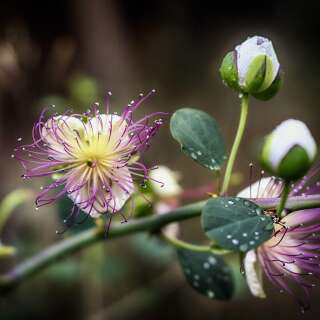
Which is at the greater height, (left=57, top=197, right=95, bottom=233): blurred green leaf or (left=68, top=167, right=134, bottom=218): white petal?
(left=68, top=167, right=134, bottom=218): white petal

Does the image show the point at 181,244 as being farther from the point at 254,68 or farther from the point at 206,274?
A: the point at 254,68

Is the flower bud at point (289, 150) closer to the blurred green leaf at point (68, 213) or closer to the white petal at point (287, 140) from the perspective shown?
the white petal at point (287, 140)

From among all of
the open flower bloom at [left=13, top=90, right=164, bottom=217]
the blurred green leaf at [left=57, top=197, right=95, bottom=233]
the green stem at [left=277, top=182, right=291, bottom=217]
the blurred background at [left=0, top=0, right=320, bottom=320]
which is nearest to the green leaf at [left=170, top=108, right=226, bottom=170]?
the open flower bloom at [left=13, top=90, right=164, bottom=217]

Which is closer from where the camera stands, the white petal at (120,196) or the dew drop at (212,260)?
the white petal at (120,196)

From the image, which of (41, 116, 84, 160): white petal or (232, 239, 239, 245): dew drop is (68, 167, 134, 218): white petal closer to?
(41, 116, 84, 160): white petal

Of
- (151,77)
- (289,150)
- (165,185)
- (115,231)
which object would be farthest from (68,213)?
(151,77)

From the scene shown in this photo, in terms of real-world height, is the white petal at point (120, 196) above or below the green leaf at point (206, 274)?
above

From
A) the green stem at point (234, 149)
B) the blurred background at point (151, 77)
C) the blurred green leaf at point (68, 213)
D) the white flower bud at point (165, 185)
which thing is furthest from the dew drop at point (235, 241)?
the blurred background at point (151, 77)
